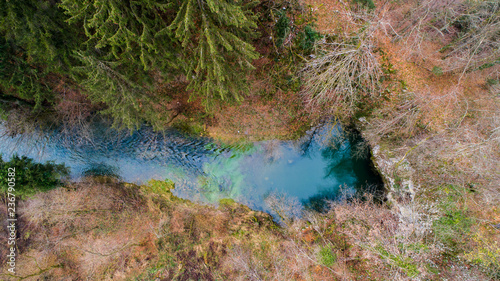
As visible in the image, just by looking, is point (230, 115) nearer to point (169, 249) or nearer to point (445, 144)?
point (169, 249)

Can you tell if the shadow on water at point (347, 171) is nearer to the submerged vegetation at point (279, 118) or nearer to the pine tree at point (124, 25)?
the submerged vegetation at point (279, 118)

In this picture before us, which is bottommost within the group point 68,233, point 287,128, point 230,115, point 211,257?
point 68,233

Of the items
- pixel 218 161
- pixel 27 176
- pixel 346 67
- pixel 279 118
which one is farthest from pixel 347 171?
pixel 27 176

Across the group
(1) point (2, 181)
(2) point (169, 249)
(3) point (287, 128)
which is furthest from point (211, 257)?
(1) point (2, 181)

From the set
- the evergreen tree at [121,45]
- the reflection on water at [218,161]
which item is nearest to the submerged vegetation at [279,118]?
the evergreen tree at [121,45]

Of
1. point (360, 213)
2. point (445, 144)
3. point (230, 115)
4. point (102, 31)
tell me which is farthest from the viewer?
point (230, 115)
